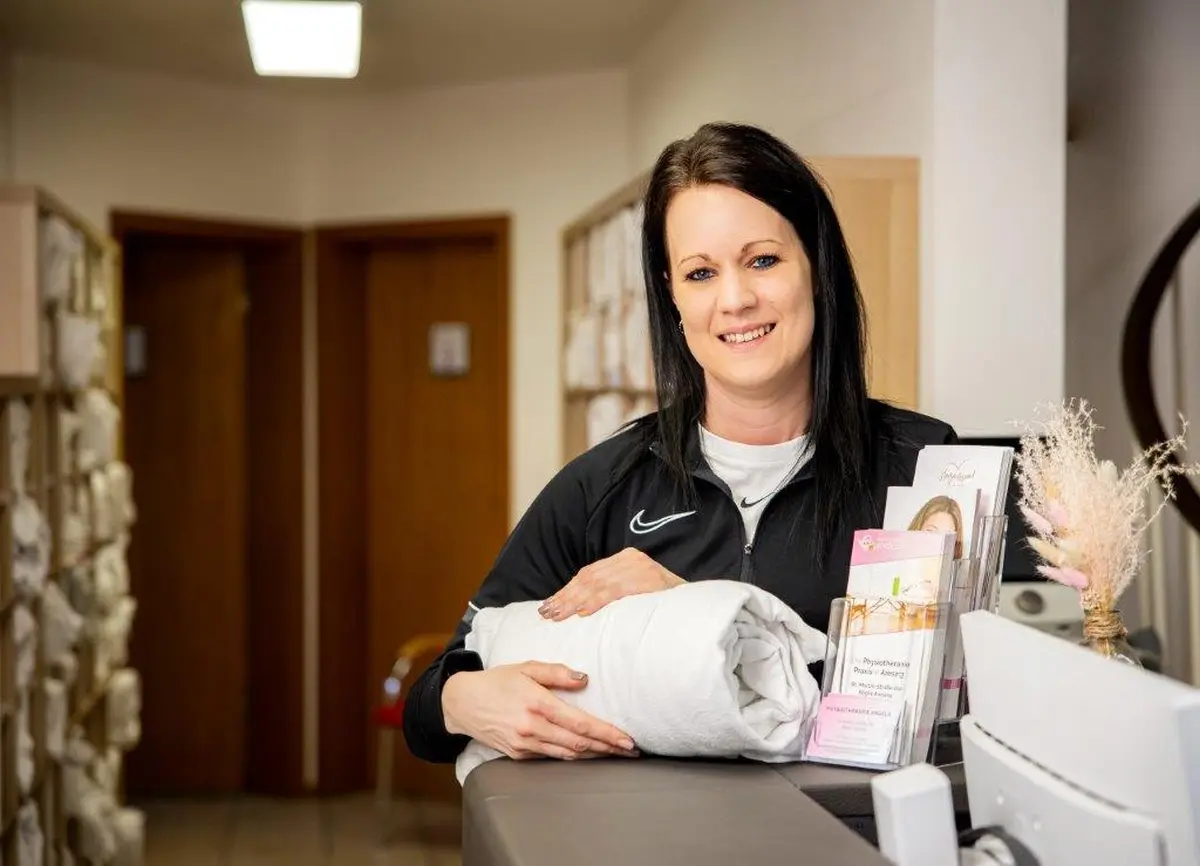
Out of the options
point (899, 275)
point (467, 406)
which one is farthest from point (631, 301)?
point (467, 406)

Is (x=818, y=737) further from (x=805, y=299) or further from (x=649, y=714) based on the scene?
(x=805, y=299)

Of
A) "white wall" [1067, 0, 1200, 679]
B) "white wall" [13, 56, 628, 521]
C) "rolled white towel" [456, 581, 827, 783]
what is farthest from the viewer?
"white wall" [13, 56, 628, 521]

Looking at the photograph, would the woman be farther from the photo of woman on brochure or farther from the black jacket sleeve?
the photo of woman on brochure

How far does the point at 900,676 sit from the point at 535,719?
1.23 feet

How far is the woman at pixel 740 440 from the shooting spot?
66.3 inches

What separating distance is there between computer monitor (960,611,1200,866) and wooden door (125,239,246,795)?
509 cm

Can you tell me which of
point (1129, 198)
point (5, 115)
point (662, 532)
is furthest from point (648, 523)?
point (5, 115)

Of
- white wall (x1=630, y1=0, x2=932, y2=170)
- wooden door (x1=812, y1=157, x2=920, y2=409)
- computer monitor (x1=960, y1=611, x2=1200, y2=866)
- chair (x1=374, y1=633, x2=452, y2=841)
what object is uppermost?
white wall (x1=630, y1=0, x2=932, y2=170)

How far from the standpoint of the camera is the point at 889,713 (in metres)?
1.45

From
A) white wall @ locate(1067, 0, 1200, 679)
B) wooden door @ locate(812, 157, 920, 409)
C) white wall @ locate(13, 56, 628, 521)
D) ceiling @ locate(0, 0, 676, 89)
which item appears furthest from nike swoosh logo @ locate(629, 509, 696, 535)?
white wall @ locate(13, 56, 628, 521)

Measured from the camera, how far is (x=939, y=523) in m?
1.54

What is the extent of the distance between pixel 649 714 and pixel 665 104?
3757 millimetres

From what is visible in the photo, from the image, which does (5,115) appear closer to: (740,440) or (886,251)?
(886,251)

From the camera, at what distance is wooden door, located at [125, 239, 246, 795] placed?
19.4ft
